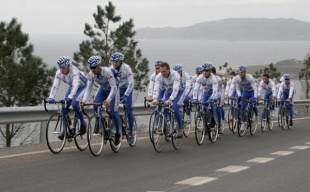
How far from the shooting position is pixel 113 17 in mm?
45938


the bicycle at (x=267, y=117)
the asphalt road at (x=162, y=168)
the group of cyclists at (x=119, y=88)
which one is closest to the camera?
the asphalt road at (x=162, y=168)

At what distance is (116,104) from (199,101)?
312cm

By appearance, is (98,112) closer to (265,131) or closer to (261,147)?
(261,147)

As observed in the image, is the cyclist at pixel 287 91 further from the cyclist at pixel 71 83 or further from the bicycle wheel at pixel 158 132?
the cyclist at pixel 71 83

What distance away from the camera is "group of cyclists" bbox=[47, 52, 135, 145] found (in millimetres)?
12406

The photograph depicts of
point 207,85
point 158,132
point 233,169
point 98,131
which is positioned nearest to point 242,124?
point 207,85

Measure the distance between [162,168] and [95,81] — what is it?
296 centimetres

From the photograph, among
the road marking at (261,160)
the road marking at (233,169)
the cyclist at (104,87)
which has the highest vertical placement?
the cyclist at (104,87)

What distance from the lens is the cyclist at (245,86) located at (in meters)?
18.3

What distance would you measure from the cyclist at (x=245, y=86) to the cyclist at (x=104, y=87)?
234 inches

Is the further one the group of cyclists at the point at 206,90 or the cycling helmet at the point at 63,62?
the group of cyclists at the point at 206,90

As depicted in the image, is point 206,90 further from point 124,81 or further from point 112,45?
point 112,45

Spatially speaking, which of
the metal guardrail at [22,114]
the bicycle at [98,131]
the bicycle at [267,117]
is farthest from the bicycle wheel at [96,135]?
the bicycle at [267,117]

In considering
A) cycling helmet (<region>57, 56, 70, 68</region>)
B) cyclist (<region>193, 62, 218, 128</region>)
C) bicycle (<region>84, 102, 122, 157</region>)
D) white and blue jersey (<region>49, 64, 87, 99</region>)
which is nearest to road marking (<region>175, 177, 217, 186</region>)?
bicycle (<region>84, 102, 122, 157</region>)
